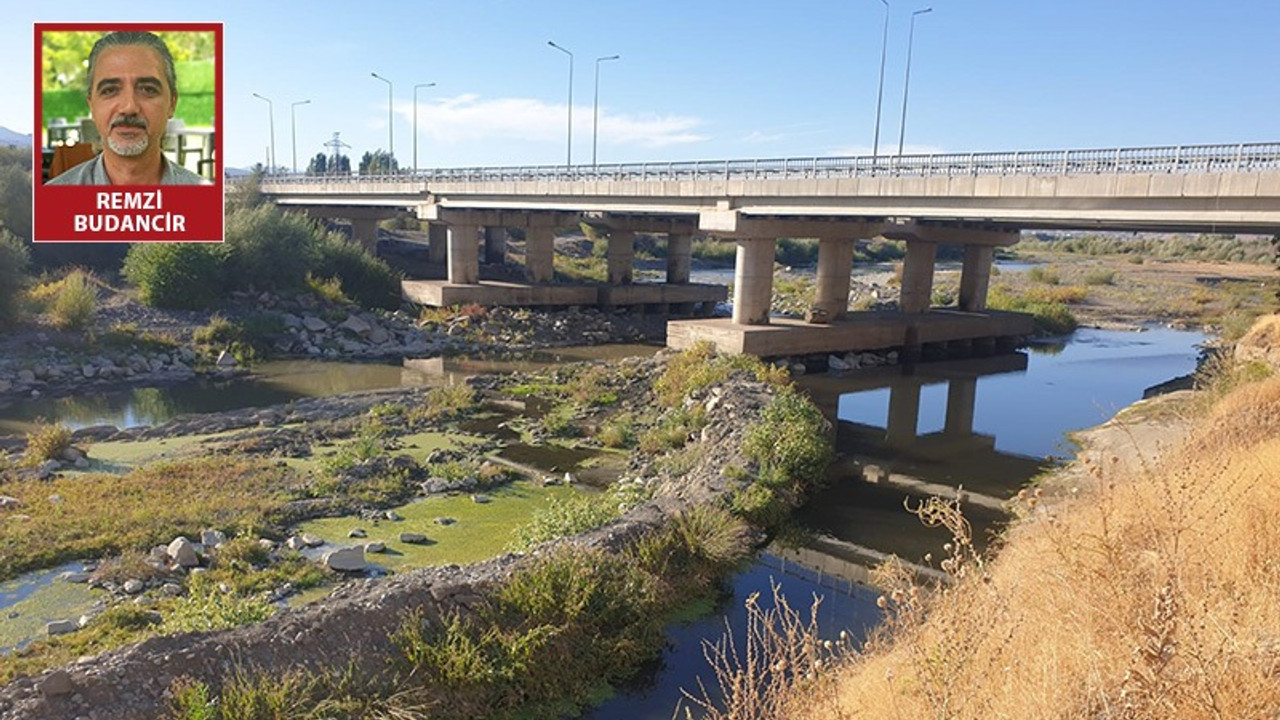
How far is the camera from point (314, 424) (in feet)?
73.8

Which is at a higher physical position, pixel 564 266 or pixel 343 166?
pixel 343 166

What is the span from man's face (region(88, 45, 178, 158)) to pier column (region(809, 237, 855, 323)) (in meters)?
23.6

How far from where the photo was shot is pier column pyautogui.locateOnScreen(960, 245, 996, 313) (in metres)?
41.0

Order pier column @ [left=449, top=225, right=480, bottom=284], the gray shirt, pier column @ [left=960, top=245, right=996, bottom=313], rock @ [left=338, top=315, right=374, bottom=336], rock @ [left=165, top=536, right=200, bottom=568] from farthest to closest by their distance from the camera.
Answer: pier column @ [left=449, top=225, right=480, bottom=284] < pier column @ [left=960, top=245, right=996, bottom=313] < rock @ [left=338, top=315, right=374, bottom=336] < the gray shirt < rock @ [left=165, top=536, right=200, bottom=568]

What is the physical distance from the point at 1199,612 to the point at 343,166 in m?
135

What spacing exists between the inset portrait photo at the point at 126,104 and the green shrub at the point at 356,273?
2226cm

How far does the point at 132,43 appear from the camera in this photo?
62.5 ft

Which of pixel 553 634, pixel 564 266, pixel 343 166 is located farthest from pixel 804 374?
pixel 343 166

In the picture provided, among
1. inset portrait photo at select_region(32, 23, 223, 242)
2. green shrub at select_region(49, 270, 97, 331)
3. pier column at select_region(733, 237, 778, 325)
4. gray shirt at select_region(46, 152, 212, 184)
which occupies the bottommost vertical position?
green shrub at select_region(49, 270, 97, 331)

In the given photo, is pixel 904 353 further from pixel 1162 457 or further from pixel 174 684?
pixel 174 684

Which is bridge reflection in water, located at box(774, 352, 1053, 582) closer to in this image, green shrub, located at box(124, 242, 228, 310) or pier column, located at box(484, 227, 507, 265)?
green shrub, located at box(124, 242, 228, 310)

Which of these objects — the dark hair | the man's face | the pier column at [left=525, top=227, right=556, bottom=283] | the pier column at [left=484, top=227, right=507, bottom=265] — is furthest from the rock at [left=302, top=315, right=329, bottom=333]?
the pier column at [left=484, top=227, right=507, bottom=265]

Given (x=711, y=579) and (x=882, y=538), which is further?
(x=882, y=538)

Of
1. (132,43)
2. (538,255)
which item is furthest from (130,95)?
(538,255)
